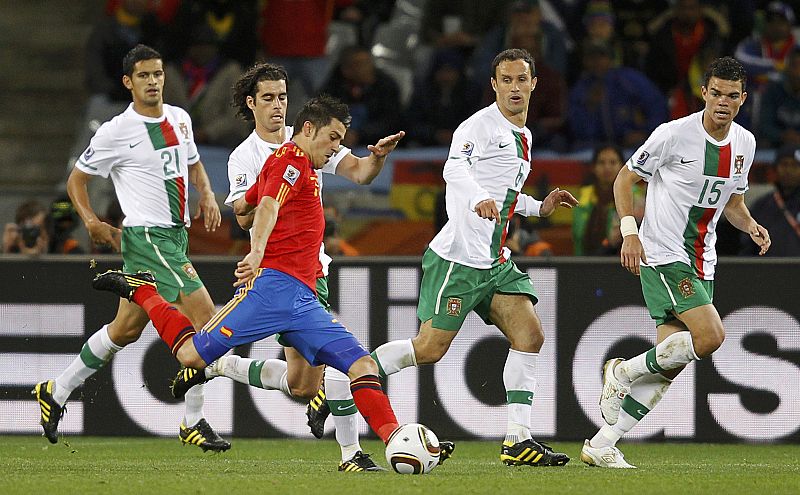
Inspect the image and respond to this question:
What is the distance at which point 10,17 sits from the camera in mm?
15961

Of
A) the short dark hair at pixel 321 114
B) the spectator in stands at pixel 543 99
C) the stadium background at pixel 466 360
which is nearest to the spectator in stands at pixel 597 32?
the spectator in stands at pixel 543 99

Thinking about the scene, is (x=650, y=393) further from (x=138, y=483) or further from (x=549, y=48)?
(x=549, y=48)

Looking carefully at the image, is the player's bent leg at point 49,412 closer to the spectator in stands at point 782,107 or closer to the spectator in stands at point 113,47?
the spectator in stands at point 113,47

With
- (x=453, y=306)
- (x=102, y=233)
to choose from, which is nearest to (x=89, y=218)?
(x=102, y=233)

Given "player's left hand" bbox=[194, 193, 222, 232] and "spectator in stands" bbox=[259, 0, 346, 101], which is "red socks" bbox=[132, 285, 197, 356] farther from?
"spectator in stands" bbox=[259, 0, 346, 101]

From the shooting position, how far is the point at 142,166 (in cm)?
907

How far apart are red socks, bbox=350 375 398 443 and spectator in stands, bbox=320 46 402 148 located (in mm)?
6540

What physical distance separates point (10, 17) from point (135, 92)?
293 inches

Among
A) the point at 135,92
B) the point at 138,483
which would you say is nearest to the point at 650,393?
the point at 138,483

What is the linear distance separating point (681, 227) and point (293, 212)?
2277 mm

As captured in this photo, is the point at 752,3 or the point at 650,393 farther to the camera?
the point at 752,3

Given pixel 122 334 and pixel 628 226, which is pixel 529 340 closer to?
pixel 628 226

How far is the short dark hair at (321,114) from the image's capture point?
745 cm

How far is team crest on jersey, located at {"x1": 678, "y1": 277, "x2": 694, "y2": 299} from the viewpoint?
8148 millimetres
